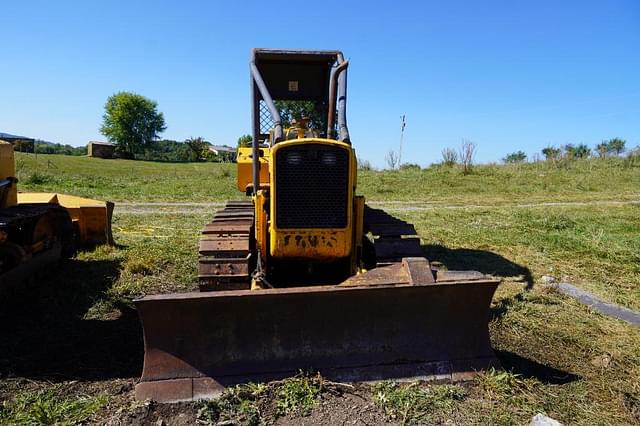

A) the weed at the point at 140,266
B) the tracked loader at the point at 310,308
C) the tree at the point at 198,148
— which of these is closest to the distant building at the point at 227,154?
the tree at the point at 198,148

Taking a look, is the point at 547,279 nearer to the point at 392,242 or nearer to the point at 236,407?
the point at 392,242

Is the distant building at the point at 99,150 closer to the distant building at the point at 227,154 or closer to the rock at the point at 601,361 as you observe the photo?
the distant building at the point at 227,154

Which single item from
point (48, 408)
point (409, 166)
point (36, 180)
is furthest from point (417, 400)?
point (409, 166)

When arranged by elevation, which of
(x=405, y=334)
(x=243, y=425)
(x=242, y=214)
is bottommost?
(x=243, y=425)

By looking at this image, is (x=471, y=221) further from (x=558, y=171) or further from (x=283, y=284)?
(x=558, y=171)

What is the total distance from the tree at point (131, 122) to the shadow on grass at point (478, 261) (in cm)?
8373

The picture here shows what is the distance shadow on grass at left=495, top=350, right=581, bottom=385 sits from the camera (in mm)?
4027

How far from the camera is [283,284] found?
17.1ft

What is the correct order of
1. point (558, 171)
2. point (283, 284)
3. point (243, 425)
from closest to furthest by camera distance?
point (243, 425) → point (283, 284) → point (558, 171)

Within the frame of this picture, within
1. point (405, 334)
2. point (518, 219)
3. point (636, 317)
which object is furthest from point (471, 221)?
point (405, 334)

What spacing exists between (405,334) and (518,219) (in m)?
9.77

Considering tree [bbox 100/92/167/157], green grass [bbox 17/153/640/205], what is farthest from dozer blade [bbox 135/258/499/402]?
tree [bbox 100/92/167/157]

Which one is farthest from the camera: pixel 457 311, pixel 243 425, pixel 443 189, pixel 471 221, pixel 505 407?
pixel 443 189

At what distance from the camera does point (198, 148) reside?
3243 inches
